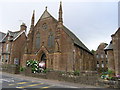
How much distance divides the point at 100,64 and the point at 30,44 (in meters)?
31.7

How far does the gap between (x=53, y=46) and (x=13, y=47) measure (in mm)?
12839

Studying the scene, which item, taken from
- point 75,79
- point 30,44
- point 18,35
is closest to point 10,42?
point 18,35

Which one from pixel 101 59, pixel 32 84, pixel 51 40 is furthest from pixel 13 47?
pixel 101 59

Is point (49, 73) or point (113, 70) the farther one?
point (113, 70)

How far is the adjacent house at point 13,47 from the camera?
33.2 metres

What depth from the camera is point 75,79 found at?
17.0 meters

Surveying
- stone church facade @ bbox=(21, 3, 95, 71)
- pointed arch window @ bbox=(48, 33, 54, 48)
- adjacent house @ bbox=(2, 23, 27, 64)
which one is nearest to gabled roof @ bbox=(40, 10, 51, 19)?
stone church facade @ bbox=(21, 3, 95, 71)

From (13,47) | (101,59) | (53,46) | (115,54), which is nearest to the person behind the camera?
(115,54)

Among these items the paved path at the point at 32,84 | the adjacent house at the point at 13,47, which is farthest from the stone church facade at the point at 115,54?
the adjacent house at the point at 13,47

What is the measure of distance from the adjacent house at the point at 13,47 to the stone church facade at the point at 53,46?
4335 mm

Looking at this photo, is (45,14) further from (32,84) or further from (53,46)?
(32,84)

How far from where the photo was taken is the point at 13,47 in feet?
111

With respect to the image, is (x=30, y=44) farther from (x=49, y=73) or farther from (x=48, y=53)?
(x=49, y=73)

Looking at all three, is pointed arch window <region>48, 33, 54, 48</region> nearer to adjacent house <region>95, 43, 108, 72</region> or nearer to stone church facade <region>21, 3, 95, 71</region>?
stone church facade <region>21, 3, 95, 71</region>
